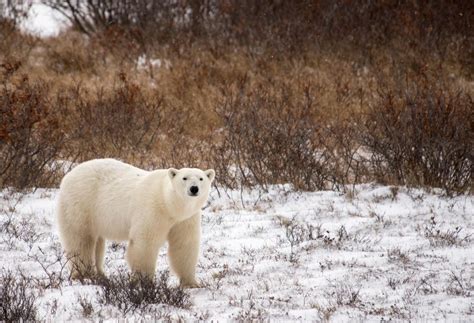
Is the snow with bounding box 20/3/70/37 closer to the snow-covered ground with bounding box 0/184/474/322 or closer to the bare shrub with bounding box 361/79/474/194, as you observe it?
the snow-covered ground with bounding box 0/184/474/322

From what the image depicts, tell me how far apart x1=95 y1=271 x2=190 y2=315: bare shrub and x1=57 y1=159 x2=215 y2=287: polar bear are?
0.22m

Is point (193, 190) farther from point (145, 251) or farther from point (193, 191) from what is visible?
point (145, 251)

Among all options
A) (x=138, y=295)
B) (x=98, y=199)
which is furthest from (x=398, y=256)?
(x=98, y=199)

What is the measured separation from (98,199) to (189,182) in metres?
0.83

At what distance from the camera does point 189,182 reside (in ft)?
12.8

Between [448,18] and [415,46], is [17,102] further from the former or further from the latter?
[448,18]

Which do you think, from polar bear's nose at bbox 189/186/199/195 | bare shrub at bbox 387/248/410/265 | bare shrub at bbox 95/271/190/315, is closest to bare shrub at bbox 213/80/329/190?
bare shrub at bbox 387/248/410/265

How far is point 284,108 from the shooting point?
969 cm

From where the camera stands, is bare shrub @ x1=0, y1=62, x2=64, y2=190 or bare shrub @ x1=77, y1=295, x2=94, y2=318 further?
bare shrub @ x1=0, y1=62, x2=64, y2=190

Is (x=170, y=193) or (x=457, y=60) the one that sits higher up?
(x=457, y=60)

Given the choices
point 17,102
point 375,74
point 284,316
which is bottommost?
point 284,316

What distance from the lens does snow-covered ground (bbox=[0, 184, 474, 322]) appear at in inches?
142

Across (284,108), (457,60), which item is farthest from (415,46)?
(284,108)

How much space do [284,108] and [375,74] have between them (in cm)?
279
